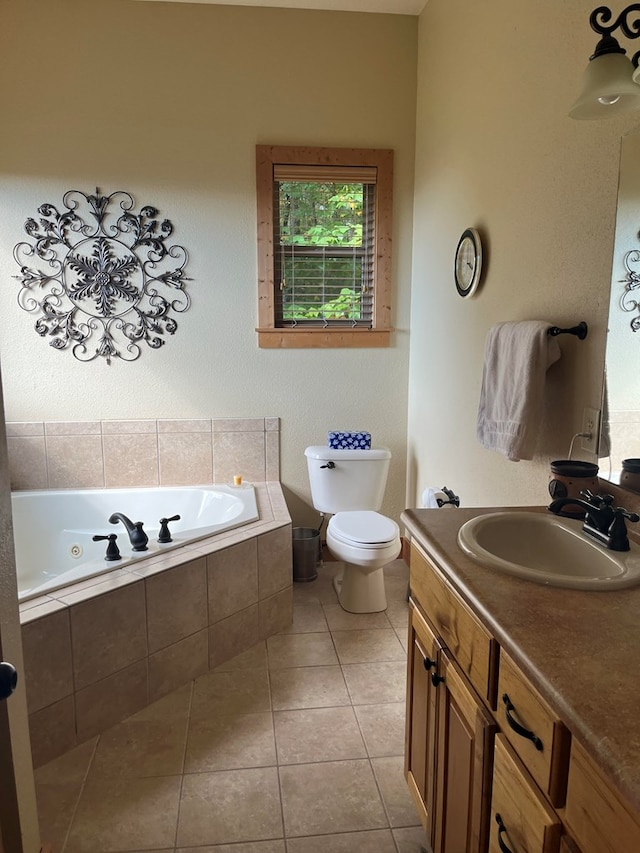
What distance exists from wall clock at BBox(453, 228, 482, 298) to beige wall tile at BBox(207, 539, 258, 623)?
146cm

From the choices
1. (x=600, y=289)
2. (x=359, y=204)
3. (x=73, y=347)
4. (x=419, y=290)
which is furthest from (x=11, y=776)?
(x=359, y=204)

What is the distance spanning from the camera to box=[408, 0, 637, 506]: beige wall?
175cm

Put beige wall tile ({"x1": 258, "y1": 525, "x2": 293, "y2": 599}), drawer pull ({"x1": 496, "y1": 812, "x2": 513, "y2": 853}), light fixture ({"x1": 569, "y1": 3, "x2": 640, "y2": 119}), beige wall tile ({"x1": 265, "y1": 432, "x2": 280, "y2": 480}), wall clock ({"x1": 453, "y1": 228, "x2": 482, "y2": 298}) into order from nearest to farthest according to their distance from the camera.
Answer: drawer pull ({"x1": 496, "y1": 812, "x2": 513, "y2": 853}) < light fixture ({"x1": 569, "y1": 3, "x2": 640, "y2": 119}) < wall clock ({"x1": 453, "y1": 228, "x2": 482, "y2": 298}) < beige wall tile ({"x1": 258, "y1": 525, "x2": 293, "y2": 599}) < beige wall tile ({"x1": 265, "y1": 432, "x2": 280, "y2": 480})

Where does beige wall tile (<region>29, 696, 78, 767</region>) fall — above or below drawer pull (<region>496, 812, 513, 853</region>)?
below

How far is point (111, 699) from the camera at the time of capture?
2225 millimetres

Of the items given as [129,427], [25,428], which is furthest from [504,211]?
[25,428]

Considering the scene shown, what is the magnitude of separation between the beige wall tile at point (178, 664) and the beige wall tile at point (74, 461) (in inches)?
52.6

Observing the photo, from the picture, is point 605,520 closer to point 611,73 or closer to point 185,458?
point 611,73

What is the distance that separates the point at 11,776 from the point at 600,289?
1766 mm

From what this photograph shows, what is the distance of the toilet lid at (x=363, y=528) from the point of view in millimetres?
2900

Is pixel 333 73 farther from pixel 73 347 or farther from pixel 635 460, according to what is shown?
pixel 635 460

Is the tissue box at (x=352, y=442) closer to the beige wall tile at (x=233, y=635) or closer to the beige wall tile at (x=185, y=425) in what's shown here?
the beige wall tile at (x=185, y=425)

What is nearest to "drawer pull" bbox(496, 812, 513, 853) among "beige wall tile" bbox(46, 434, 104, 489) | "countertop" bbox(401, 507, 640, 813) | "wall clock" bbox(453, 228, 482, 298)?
"countertop" bbox(401, 507, 640, 813)

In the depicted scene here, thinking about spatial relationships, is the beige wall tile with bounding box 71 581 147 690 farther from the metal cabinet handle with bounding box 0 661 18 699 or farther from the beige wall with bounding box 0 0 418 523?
the beige wall with bounding box 0 0 418 523
